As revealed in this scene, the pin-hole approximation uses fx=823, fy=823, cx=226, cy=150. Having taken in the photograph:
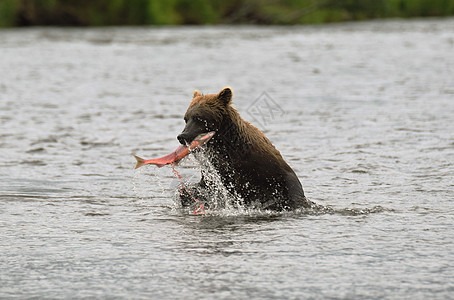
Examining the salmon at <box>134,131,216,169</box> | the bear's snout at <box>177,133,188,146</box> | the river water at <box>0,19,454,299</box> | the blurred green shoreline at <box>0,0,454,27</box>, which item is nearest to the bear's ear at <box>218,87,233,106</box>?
the salmon at <box>134,131,216,169</box>

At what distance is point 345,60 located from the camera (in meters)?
24.9

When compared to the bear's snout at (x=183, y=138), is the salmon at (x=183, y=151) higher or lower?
lower

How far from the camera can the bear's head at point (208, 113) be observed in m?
7.27

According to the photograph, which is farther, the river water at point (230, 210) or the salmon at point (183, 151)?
the salmon at point (183, 151)

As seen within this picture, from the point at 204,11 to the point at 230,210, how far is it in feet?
126

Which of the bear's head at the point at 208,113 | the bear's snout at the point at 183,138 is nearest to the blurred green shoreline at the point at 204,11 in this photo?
the bear's head at the point at 208,113

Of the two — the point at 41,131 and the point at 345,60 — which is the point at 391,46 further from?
the point at 41,131

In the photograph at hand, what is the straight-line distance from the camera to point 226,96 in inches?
292

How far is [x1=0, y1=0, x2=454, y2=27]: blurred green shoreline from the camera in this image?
41.7 m

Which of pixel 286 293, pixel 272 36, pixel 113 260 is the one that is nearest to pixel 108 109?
pixel 113 260

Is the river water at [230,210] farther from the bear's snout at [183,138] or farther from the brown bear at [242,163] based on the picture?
the bear's snout at [183,138]

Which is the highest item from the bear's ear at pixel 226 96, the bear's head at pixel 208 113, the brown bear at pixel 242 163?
the bear's ear at pixel 226 96

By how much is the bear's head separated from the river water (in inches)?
30.8

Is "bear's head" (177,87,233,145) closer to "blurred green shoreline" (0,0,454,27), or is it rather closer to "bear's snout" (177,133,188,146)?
"bear's snout" (177,133,188,146)
